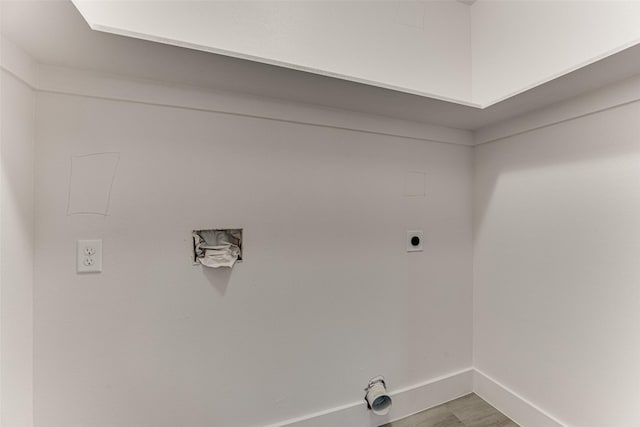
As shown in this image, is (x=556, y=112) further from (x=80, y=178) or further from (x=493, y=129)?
(x=80, y=178)

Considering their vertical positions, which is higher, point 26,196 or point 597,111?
point 597,111

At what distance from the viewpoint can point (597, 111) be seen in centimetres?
119

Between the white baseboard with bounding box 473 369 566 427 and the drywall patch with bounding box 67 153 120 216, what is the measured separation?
2.39 metres

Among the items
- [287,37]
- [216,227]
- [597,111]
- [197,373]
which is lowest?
[197,373]

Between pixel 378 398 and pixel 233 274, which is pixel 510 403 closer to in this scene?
pixel 378 398

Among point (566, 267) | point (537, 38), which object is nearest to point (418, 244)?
Answer: point (566, 267)

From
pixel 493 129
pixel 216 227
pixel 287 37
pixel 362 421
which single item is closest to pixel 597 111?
pixel 493 129

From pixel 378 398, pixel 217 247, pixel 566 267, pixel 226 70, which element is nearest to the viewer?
pixel 226 70

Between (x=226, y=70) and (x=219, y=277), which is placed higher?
(x=226, y=70)

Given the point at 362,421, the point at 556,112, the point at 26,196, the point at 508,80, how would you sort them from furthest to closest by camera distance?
the point at 508,80 < the point at 362,421 < the point at 556,112 < the point at 26,196

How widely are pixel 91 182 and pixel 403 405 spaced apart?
2041mm

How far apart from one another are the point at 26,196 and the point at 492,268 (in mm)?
2409

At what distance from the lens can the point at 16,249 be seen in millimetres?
924

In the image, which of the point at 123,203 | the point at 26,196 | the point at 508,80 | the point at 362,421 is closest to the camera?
the point at 26,196
